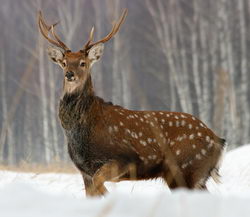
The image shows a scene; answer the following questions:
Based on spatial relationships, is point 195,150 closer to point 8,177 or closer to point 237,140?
point 8,177

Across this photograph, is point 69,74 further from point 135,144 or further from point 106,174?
point 106,174

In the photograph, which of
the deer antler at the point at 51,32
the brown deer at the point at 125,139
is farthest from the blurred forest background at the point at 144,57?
the brown deer at the point at 125,139

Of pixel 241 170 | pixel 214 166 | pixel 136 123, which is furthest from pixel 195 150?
pixel 241 170

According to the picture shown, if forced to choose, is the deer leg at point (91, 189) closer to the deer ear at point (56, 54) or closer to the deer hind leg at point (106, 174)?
the deer hind leg at point (106, 174)

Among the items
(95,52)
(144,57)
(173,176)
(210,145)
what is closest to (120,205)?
(173,176)

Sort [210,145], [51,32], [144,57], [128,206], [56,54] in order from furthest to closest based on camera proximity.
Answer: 1. [144,57]
2. [51,32]
3. [56,54]
4. [210,145]
5. [128,206]

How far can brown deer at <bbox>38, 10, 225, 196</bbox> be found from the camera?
506cm

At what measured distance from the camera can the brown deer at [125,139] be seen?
16.6 ft

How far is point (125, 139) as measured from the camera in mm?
5277

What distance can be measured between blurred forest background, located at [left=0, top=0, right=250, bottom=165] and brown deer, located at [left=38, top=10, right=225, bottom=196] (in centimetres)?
871

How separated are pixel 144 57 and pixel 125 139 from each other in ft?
55.1

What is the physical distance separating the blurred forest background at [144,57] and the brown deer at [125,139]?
871cm

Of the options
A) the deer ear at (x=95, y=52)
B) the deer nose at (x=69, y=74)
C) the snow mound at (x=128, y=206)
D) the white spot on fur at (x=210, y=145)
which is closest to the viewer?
the snow mound at (x=128, y=206)

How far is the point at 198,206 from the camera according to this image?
5.76 feet
